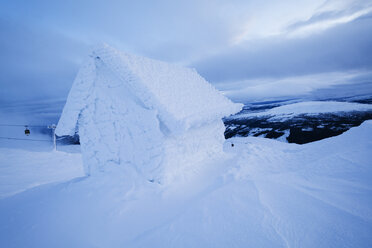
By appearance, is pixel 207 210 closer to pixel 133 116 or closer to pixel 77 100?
pixel 133 116

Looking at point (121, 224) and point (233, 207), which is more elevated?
point (233, 207)

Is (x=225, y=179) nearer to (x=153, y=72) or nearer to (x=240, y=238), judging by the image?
(x=240, y=238)

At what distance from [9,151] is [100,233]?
1459 cm

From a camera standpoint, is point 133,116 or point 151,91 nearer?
point 151,91

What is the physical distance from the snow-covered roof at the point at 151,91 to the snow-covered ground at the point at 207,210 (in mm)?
1844

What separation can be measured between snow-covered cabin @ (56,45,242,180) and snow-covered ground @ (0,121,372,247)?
24.8 inches

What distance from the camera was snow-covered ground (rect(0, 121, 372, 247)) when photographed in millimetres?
2551

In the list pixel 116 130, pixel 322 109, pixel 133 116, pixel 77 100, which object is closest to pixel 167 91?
pixel 133 116

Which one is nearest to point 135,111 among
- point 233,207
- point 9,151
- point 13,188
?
point 233,207

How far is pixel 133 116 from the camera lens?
4.69 m

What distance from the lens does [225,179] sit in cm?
457

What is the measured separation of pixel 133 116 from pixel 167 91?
4.36 feet

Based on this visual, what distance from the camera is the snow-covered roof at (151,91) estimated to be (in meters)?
4.30

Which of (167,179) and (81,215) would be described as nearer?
(81,215)
